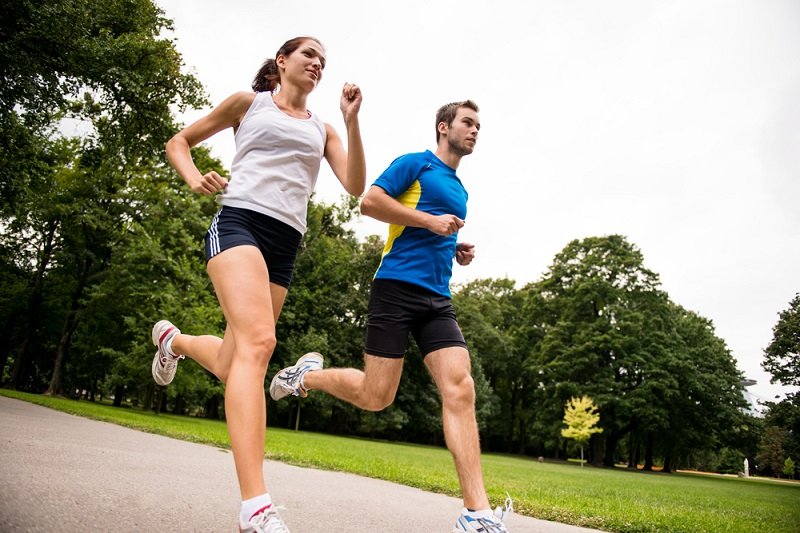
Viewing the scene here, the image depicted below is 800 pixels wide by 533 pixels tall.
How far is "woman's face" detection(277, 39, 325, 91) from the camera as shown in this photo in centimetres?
298

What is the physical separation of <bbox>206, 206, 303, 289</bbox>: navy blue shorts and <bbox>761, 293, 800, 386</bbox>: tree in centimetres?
4081

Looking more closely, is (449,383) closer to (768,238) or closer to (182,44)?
(182,44)

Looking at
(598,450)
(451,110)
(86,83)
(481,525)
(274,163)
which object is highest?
(86,83)

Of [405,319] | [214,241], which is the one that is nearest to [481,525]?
[405,319]

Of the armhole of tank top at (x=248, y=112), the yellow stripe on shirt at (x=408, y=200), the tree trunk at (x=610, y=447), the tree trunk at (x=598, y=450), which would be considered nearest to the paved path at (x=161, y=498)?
the yellow stripe on shirt at (x=408, y=200)

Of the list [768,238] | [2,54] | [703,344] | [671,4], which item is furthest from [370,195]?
[703,344]

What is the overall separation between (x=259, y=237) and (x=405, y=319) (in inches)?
43.8

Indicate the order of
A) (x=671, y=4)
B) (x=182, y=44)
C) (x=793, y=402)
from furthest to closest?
(x=793, y=402)
(x=182, y=44)
(x=671, y=4)

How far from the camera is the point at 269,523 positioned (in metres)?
1.93

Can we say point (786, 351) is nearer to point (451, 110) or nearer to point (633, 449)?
point (633, 449)

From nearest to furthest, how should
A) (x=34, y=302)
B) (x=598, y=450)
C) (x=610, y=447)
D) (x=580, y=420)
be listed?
(x=34, y=302), (x=580, y=420), (x=598, y=450), (x=610, y=447)

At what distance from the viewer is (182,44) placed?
14.3 metres

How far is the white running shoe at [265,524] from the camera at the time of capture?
1.92 metres

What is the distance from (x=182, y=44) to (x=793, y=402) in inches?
1505
